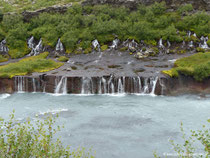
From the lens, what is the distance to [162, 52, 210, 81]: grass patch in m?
36.1

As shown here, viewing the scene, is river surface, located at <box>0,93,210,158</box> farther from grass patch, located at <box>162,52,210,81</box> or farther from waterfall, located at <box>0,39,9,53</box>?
waterfall, located at <box>0,39,9,53</box>

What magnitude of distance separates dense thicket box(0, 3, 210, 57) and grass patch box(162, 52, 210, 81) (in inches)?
537

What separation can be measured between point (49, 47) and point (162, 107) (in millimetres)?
35396

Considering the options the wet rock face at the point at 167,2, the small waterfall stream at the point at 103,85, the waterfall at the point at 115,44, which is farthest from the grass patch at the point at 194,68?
the wet rock face at the point at 167,2

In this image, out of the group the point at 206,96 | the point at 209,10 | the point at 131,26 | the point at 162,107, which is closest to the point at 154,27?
the point at 131,26

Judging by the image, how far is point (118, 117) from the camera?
27922 millimetres

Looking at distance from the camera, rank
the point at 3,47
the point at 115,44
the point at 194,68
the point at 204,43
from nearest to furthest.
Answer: the point at 194,68
the point at 204,43
the point at 115,44
the point at 3,47

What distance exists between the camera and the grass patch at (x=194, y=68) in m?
36.1

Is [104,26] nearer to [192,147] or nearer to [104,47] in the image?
[104,47]

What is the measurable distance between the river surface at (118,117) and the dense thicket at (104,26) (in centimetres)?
2436

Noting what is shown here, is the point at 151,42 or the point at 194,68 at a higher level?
the point at 151,42

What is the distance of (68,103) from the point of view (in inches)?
1292

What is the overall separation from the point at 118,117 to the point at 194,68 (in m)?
16.5

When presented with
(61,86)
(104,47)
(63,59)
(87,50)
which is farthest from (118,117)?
(104,47)
